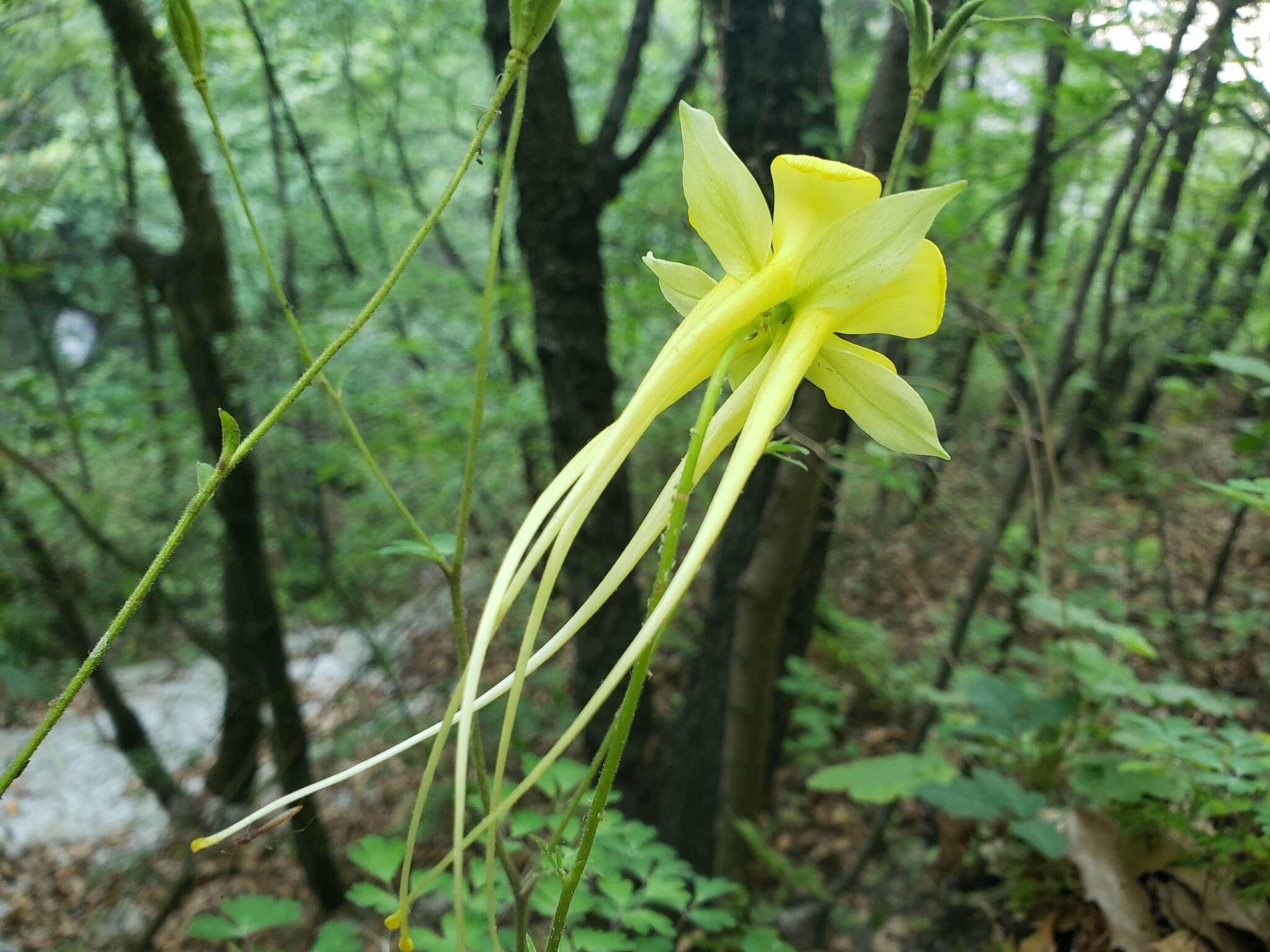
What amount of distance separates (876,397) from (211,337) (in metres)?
3.25

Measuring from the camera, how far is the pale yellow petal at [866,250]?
619 millimetres

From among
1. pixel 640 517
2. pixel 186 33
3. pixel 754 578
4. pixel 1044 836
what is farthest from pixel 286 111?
pixel 1044 836

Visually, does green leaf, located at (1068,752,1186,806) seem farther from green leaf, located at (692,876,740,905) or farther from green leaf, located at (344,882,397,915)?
green leaf, located at (344,882,397,915)

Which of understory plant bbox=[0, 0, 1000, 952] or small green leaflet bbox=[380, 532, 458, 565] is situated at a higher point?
understory plant bbox=[0, 0, 1000, 952]

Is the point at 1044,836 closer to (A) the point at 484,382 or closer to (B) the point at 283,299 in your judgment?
(A) the point at 484,382

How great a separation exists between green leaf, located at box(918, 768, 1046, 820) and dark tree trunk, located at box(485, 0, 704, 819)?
1.68m

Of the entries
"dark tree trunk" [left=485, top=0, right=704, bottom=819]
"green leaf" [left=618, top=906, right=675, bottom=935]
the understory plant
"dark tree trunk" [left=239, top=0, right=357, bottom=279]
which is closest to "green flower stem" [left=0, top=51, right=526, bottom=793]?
the understory plant

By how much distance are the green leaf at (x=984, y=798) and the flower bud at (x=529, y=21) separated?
6.01ft

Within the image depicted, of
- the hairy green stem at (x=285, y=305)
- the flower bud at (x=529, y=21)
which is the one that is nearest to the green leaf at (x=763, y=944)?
the hairy green stem at (x=285, y=305)

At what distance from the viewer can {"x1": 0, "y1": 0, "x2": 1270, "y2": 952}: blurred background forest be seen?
1882mm

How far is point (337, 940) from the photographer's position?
1.24 meters

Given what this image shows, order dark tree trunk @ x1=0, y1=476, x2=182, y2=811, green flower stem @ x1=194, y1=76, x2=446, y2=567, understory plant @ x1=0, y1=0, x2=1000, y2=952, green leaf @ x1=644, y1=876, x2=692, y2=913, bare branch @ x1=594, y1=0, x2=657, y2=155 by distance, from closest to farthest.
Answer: understory plant @ x1=0, y1=0, x2=1000, y2=952 → green flower stem @ x1=194, y1=76, x2=446, y2=567 → green leaf @ x1=644, y1=876, x2=692, y2=913 → dark tree trunk @ x1=0, y1=476, x2=182, y2=811 → bare branch @ x1=594, y1=0, x2=657, y2=155

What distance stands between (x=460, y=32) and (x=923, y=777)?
7.72m

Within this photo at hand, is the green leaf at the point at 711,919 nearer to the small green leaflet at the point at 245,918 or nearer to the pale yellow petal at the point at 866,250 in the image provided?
the small green leaflet at the point at 245,918
